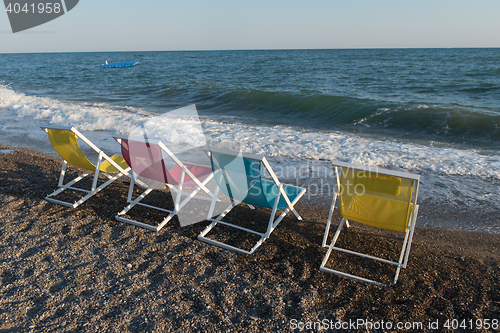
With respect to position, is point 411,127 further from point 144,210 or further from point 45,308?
point 45,308

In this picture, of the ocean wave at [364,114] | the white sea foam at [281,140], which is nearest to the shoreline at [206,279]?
the white sea foam at [281,140]

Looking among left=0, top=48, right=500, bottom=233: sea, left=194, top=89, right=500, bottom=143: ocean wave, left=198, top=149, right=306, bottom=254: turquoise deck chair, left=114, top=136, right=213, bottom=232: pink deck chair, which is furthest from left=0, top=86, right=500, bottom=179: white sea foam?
left=198, top=149, right=306, bottom=254: turquoise deck chair

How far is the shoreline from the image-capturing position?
251 centimetres

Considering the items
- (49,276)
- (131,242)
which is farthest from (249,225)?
(49,276)

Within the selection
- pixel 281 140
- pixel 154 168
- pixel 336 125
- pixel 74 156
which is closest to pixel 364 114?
pixel 336 125

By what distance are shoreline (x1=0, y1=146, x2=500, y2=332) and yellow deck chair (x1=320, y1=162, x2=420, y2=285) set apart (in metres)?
0.31

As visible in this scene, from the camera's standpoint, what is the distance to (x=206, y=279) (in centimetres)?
294

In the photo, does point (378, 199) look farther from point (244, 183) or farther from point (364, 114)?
point (364, 114)

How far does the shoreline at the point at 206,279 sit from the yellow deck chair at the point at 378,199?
31cm

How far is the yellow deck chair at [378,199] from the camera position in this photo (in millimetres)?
2891

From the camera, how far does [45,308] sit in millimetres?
Answer: 2578

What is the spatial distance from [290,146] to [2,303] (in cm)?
609

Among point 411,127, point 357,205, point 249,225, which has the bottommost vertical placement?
point 411,127

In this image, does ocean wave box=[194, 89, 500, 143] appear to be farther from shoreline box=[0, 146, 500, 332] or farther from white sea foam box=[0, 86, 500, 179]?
shoreline box=[0, 146, 500, 332]
